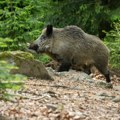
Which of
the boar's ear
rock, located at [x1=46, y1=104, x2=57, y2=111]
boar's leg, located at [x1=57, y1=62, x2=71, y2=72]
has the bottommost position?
boar's leg, located at [x1=57, y1=62, x2=71, y2=72]

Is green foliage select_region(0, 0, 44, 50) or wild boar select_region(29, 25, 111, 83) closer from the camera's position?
wild boar select_region(29, 25, 111, 83)

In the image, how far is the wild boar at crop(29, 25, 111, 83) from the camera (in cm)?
1259

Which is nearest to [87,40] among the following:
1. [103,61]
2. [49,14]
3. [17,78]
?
[103,61]

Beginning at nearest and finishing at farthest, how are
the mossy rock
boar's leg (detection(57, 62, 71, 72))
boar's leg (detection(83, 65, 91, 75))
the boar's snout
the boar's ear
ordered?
the mossy rock, boar's leg (detection(57, 62, 71, 72)), the boar's ear, the boar's snout, boar's leg (detection(83, 65, 91, 75))

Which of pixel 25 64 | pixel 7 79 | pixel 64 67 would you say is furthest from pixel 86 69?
pixel 7 79

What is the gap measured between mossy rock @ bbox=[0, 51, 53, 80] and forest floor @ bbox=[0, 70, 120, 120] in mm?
279

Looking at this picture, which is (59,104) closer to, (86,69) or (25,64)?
(25,64)

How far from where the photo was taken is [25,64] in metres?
9.73

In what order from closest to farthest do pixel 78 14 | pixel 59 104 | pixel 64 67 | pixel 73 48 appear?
pixel 59 104 → pixel 64 67 → pixel 73 48 → pixel 78 14

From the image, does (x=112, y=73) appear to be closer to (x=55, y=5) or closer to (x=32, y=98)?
(x=55, y=5)

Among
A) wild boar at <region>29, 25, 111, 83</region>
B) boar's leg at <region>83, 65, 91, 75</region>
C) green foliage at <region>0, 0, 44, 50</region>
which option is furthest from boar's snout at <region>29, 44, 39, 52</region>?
boar's leg at <region>83, 65, 91, 75</region>

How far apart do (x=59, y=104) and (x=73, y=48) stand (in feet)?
19.7

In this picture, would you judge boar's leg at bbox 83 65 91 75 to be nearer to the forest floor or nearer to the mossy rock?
the forest floor

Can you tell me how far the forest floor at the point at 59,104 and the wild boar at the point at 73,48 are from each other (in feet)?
8.55
